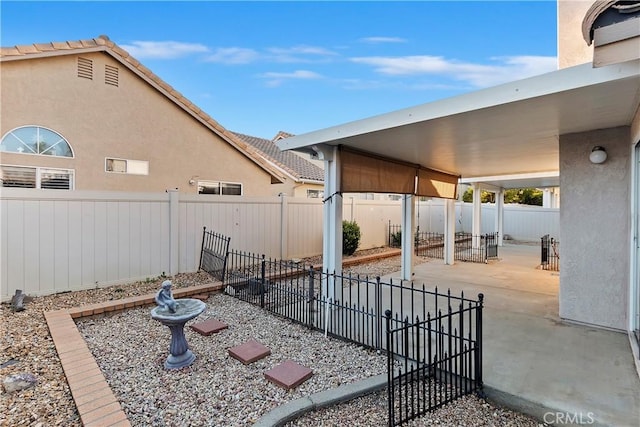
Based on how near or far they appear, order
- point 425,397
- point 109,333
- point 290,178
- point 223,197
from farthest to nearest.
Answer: point 290,178 < point 223,197 < point 109,333 < point 425,397

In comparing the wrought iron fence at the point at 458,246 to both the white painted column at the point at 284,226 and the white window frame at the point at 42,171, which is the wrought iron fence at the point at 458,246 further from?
the white window frame at the point at 42,171

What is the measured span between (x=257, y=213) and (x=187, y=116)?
4.17m

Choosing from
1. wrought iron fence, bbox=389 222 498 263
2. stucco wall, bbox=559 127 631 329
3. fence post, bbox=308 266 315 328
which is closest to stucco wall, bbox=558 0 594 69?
stucco wall, bbox=559 127 631 329

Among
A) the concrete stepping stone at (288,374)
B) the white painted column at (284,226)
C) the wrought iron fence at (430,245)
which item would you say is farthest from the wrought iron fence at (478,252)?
the concrete stepping stone at (288,374)

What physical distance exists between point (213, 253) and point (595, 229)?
275 inches

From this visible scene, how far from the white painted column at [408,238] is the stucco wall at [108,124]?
6394 mm

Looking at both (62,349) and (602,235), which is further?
(602,235)

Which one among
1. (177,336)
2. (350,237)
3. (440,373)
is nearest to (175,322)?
(177,336)

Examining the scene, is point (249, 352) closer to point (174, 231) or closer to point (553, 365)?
point (553, 365)

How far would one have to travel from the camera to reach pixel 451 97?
137 inches

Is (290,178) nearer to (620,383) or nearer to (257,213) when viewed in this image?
(257,213)

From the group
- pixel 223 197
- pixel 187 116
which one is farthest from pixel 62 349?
pixel 187 116

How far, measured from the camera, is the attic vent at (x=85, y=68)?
27.1ft

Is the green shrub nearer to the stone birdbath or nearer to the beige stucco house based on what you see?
the beige stucco house
